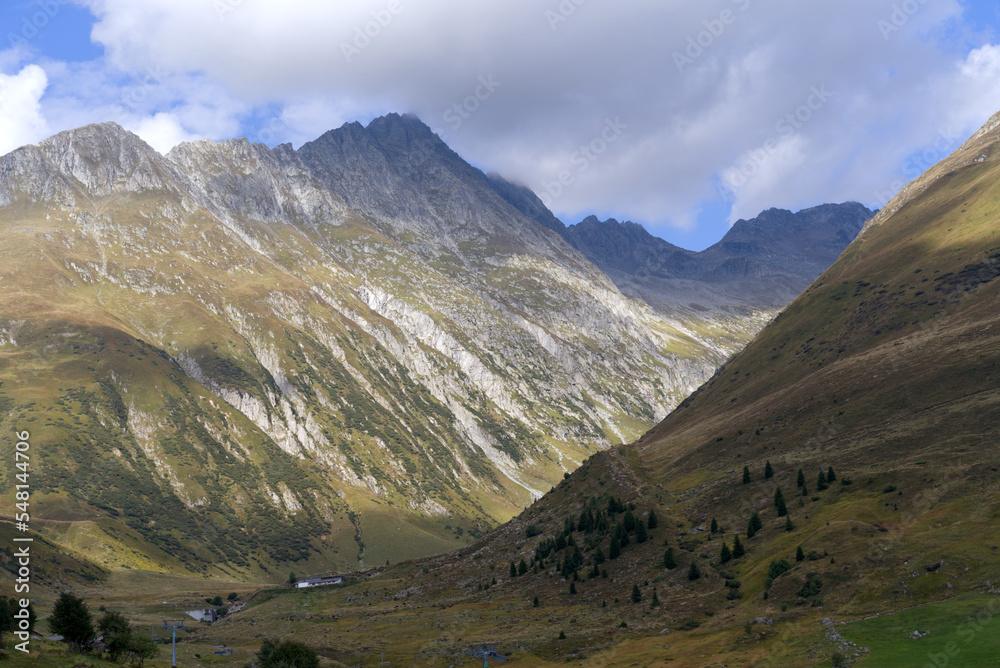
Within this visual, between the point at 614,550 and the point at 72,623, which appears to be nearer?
the point at 72,623

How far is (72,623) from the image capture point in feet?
227

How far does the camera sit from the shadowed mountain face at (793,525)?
7650cm

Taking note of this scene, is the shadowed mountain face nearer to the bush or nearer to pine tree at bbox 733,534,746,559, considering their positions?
pine tree at bbox 733,534,746,559

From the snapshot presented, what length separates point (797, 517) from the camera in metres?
107

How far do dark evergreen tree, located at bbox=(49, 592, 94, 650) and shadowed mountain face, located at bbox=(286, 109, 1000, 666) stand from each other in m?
43.8

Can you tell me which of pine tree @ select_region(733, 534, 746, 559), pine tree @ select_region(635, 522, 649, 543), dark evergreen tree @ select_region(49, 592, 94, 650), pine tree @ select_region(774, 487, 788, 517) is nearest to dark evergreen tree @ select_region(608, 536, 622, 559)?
pine tree @ select_region(635, 522, 649, 543)

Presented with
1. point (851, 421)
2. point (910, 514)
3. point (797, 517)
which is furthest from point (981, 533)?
point (851, 421)

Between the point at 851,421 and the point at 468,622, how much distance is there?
277 ft

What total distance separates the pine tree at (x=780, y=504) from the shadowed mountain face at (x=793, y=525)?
436 mm

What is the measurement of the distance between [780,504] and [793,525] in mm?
8191

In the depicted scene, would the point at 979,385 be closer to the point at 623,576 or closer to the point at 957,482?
the point at 957,482

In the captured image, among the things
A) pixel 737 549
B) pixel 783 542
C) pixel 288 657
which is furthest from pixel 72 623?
pixel 783 542

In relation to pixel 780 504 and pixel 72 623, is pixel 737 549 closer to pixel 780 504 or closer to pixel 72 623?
pixel 780 504

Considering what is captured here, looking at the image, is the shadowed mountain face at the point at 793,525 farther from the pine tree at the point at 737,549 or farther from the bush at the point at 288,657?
the bush at the point at 288,657
